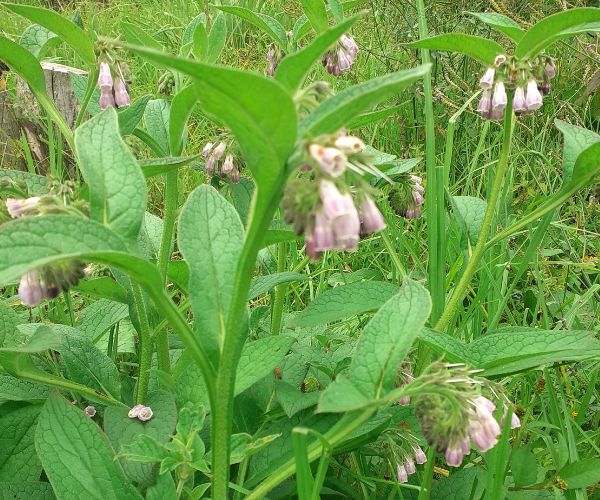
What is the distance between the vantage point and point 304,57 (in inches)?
34.9

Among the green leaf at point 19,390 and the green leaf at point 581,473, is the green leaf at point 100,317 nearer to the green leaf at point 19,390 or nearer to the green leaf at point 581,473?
the green leaf at point 19,390

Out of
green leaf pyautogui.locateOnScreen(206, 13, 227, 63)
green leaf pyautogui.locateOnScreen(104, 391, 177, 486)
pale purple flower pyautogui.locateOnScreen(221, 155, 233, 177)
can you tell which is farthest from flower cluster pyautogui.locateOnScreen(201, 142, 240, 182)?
green leaf pyautogui.locateOnScreen(104, 391, 177, 486)

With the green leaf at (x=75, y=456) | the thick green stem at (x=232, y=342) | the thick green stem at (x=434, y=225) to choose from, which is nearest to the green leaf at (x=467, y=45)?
the thick green stem at (x=434, y=225)

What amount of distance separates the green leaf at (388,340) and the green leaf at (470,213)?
0.73 meters

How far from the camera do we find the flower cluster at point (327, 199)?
839 mm

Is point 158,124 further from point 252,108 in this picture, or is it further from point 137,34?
point 252,108

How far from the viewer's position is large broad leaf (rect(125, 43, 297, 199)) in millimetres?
779

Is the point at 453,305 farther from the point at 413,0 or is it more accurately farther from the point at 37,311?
the point at 413,0

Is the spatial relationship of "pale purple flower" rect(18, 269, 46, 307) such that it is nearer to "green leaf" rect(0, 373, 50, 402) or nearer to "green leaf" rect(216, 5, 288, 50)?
"green leaf" rect(0, 373, 50, 402)

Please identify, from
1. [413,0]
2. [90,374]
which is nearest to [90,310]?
[90,374]

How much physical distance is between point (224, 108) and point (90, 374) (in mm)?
924

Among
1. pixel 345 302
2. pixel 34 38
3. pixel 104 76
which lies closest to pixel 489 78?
pixel 345 302

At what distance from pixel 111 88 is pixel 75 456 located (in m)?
0.77

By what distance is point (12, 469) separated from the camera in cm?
154
